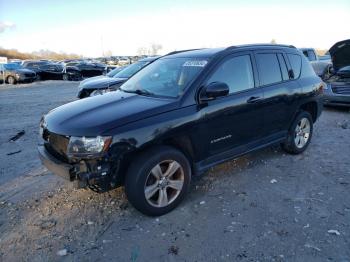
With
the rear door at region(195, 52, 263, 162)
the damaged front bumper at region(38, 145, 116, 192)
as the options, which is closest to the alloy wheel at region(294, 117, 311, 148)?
the rear door at region(195, 52, 263, 162)

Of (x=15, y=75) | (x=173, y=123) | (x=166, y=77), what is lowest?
(x=15, y=75)

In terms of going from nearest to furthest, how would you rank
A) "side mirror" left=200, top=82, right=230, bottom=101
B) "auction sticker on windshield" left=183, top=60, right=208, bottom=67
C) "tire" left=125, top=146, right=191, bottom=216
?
1. "tire" left=125, top=146, right=191, bottom=216
2. "side mirror" left=200, top=82, right=230, bottom=101
3. "auction sticker on windshield" left=183, top=60, right=208, bottom=67

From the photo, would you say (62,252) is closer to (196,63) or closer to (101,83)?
(196,63)

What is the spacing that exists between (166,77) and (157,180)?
1469 millimetres

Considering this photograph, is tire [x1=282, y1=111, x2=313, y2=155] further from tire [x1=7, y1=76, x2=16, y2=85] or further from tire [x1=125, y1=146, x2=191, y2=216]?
tire [x1=7, y1=76, x2=16, y2=85]

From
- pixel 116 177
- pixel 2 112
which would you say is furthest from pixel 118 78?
pixel 116 177

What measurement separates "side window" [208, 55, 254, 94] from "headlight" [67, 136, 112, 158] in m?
1.52

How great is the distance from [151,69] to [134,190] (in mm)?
2101

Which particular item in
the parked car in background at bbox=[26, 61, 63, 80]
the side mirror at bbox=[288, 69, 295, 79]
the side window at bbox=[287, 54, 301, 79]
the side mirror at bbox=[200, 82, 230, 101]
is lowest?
the parked car in background at bbox=[26, 61, 63, 80]

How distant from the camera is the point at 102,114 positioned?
143 inches

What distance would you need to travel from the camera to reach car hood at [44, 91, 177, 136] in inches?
133

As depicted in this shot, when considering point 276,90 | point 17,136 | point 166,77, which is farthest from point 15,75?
point 276,90

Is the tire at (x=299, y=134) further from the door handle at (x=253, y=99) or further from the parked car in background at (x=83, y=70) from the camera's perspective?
the parked car in background at (x=83, y=70)

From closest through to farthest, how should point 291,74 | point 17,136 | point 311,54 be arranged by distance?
point 291,74
point 17,136
point 311,54
